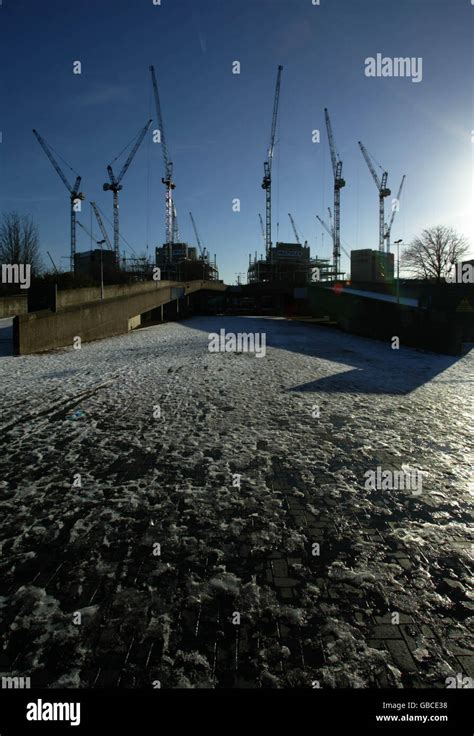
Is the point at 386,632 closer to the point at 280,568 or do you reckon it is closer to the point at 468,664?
the point at 468,664

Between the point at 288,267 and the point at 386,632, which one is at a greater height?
the point at 288,267

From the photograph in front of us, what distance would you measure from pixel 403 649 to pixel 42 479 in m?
4.12

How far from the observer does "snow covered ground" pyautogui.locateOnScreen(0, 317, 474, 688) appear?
2.45m

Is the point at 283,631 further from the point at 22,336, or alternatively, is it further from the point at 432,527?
the point at 22,336

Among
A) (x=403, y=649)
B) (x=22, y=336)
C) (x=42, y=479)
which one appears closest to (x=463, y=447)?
(x=403, y=649)

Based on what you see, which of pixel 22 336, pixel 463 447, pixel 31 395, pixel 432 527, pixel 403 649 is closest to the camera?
pixel 403 649

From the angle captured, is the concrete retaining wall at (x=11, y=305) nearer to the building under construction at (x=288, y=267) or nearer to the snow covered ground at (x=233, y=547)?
the snow covered ground at (x=233, y=547)

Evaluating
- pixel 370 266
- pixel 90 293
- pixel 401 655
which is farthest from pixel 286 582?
pixel 370 266

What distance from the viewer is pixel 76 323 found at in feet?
65.8

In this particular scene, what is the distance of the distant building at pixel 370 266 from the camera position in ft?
320

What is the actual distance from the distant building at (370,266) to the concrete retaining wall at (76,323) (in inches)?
3093

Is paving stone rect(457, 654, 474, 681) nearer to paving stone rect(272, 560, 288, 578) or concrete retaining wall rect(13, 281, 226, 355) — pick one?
paving stone rect(272, 560, 288, 578)

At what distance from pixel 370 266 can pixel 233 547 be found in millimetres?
103159

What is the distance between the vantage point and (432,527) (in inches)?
155
